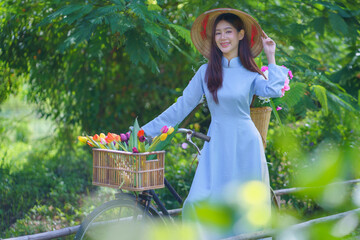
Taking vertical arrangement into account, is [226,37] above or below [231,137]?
above

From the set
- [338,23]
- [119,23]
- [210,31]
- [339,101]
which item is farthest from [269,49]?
[338,23]

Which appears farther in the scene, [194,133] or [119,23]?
[119,23]

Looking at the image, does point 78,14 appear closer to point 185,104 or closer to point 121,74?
point 185,104

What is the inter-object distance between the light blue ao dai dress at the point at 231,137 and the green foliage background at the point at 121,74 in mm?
658

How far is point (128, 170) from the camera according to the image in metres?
2.51

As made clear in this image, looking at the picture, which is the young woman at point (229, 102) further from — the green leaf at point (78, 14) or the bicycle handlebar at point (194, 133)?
the green leaf at point (78, 14)

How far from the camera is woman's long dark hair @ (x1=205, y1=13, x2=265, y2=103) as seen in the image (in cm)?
302

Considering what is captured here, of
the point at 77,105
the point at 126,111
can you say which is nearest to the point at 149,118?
the point at 126,111

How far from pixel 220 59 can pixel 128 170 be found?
1038 millimetres

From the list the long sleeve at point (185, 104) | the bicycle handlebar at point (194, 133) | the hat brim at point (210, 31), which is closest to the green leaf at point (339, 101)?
the hat brim at point (210, 31)

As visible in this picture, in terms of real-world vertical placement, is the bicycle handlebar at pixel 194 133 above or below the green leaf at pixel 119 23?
below

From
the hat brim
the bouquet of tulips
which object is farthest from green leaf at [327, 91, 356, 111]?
the bouquet of tulips

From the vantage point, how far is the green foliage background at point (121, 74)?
4.14 m

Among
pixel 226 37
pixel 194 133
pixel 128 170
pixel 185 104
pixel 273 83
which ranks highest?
pixel 226 37
